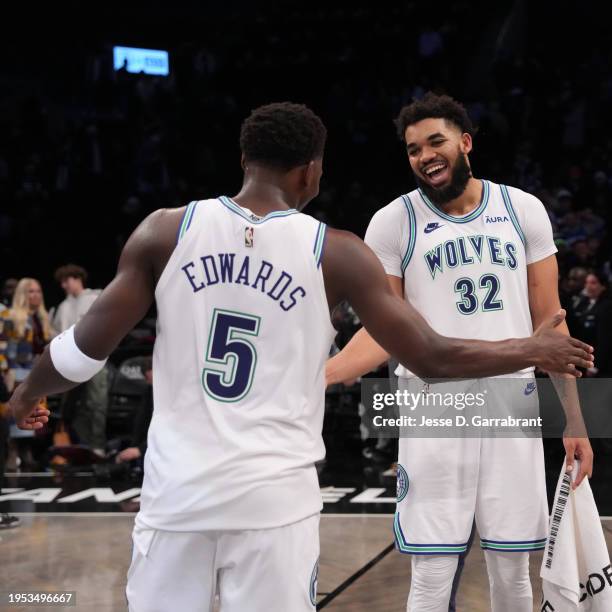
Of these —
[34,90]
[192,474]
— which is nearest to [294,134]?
[192,474]

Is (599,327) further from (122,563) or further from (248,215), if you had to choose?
(248,215)

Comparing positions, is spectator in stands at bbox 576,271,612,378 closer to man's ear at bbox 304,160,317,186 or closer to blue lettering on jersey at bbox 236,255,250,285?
man's ear at bbox 304,160,317,186

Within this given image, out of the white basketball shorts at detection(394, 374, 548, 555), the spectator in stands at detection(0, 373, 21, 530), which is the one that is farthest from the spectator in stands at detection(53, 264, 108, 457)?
the white basketball shorts at detection(394, 374, 548, 555)

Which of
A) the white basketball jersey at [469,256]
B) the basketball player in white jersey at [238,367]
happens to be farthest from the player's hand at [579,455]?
the basketball player in white jersey at [238,367]

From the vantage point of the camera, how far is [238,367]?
2254 mm

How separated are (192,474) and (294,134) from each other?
0.82m

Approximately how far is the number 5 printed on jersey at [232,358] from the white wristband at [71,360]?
0.94ft

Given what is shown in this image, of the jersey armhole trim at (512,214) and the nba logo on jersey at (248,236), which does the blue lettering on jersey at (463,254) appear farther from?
the nba logo on jersey at (248,236)

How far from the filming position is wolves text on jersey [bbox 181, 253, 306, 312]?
2.26m

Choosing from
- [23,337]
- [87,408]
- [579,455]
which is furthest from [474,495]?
[87,408]

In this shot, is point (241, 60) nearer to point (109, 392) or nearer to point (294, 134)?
point (109, 392)

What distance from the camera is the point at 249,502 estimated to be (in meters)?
2.22

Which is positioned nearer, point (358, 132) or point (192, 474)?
point (192, 474)

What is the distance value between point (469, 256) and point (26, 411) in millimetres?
1586
